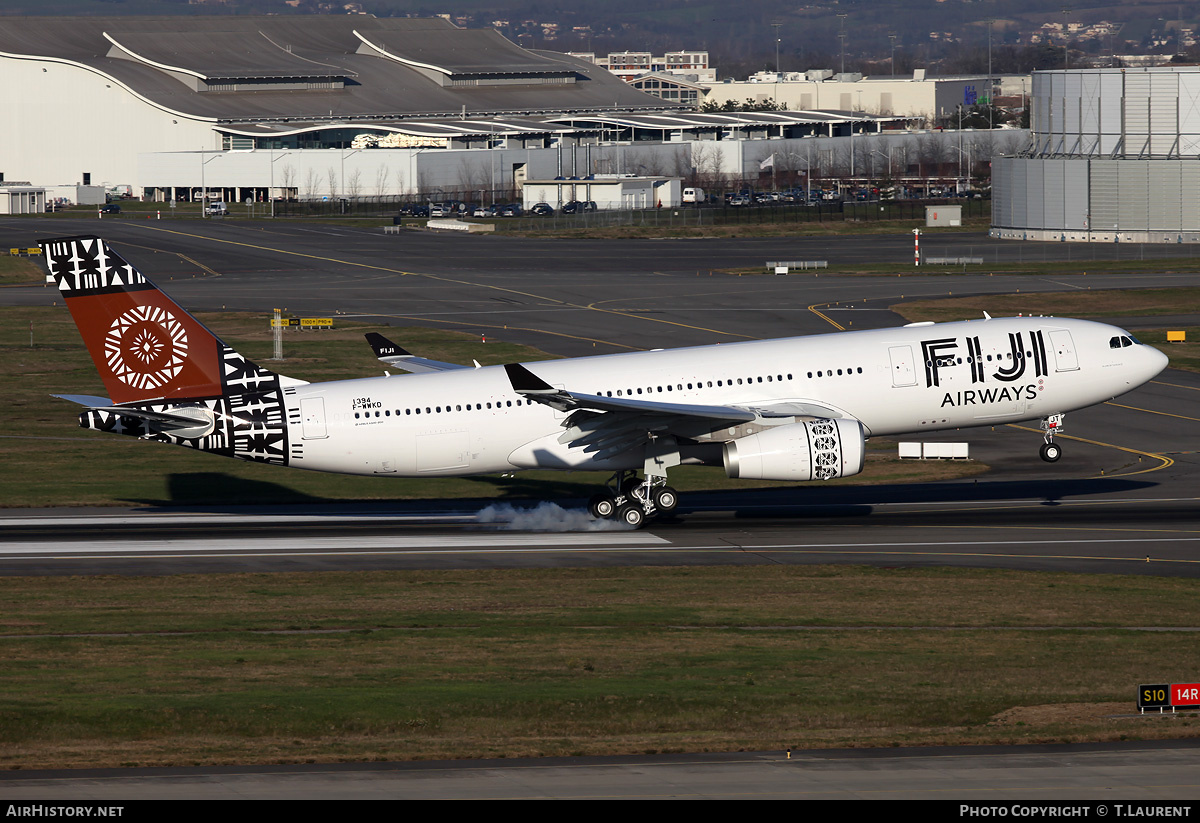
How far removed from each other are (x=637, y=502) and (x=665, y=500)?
0.92 metres

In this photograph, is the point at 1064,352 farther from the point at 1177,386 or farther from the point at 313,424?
the point at 1177,386

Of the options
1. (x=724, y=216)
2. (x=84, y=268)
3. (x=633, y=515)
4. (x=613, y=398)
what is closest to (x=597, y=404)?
(x=613, y=398)

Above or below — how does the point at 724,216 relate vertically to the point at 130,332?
above

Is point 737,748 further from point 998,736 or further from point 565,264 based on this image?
point 565,264

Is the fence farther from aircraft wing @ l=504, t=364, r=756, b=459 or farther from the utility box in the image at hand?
aircraft wing @ l=504, t=364, r=756, b=459

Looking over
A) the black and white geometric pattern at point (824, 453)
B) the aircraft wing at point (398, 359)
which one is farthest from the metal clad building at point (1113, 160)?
the black and white geometric pattern at point (824, 453)

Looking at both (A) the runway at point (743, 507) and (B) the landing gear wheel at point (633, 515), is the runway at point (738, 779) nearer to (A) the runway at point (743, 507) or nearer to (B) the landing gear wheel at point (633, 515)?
(A) the runway at point (743, 507)

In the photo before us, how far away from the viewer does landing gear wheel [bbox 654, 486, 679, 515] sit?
151 ft

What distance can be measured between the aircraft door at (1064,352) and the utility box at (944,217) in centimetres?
12520

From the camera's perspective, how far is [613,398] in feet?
148

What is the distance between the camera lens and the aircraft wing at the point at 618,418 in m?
41.4

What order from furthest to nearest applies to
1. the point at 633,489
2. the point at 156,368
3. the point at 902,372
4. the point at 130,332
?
the point at 633,489 < the point at 902,372 < the point at 156,368 < the point at 130,332

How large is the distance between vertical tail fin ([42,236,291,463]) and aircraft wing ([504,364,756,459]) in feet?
27.6

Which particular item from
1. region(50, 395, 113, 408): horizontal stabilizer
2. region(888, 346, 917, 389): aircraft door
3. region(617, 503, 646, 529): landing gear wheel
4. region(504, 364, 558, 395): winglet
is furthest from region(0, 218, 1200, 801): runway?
region(504, 364, 558, 395): winglet
